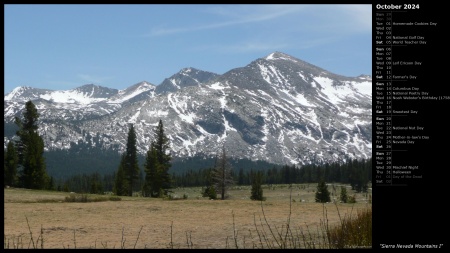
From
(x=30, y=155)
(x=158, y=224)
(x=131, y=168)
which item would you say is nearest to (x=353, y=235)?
(x=158, y=224)

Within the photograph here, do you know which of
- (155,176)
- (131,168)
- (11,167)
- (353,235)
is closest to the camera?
(353,235)

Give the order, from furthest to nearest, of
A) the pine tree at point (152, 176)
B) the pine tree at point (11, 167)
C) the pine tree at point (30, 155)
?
the pine tree at point (152, 176) → the pine tree at point (11, 167) → the pine tree at point (30, 155)

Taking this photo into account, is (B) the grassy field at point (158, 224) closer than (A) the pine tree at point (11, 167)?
Yes

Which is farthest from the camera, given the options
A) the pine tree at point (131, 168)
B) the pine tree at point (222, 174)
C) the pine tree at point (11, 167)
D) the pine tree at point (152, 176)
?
the pine tree at point (131, 168)

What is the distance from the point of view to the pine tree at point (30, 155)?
62.7m

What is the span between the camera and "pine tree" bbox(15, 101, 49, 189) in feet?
206

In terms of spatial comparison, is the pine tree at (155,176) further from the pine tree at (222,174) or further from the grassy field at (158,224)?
the grassy field at (158,224)

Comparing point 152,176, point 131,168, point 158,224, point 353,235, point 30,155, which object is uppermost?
point 30,155

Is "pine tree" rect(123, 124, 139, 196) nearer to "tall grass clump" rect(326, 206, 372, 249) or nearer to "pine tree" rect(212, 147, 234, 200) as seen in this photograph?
"pine tree" rect(212, 147, 234, 200)

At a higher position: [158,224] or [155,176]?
[155,176]

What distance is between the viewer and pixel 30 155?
63.4 metres

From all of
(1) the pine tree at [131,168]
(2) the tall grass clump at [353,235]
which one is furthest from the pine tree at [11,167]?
(2) the tall grass clump at [353,235]

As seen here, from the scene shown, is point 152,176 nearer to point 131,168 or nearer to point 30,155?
point 131,168
